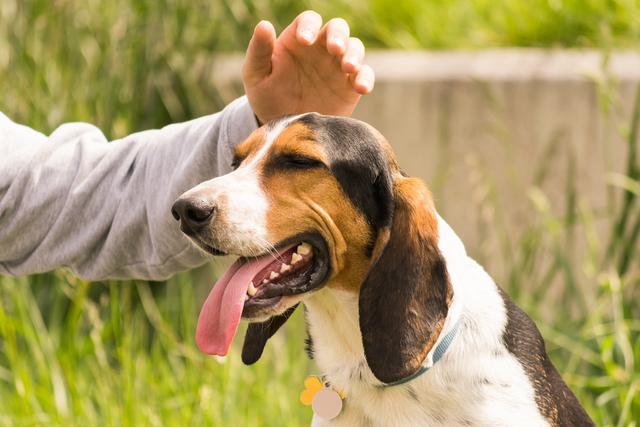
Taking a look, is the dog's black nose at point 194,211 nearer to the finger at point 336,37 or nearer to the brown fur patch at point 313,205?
the brown fur patch at point 313,205

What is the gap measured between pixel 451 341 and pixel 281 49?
90cm

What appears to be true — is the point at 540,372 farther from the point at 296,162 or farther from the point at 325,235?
the point at 296,162

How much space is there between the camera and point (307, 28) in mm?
2828

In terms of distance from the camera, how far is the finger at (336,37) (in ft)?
9.07

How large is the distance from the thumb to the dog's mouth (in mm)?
506

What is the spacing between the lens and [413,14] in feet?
22.2

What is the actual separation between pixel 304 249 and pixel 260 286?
0.16m

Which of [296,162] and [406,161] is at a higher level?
[296,162]

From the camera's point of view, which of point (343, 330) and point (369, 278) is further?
point (343, 330)

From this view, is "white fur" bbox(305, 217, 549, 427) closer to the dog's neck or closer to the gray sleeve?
the dog's neck

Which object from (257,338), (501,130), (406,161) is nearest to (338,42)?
(257,338)

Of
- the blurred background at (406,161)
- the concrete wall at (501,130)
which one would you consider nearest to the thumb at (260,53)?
the blurred background at (406,161)

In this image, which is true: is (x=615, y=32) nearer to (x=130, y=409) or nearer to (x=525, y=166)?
(x=525, y=166)

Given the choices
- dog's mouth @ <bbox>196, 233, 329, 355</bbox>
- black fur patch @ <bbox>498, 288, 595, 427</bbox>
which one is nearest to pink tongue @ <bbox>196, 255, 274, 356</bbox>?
dog's mouth @ <bbox>196, 233, 329, 355</bbox>
